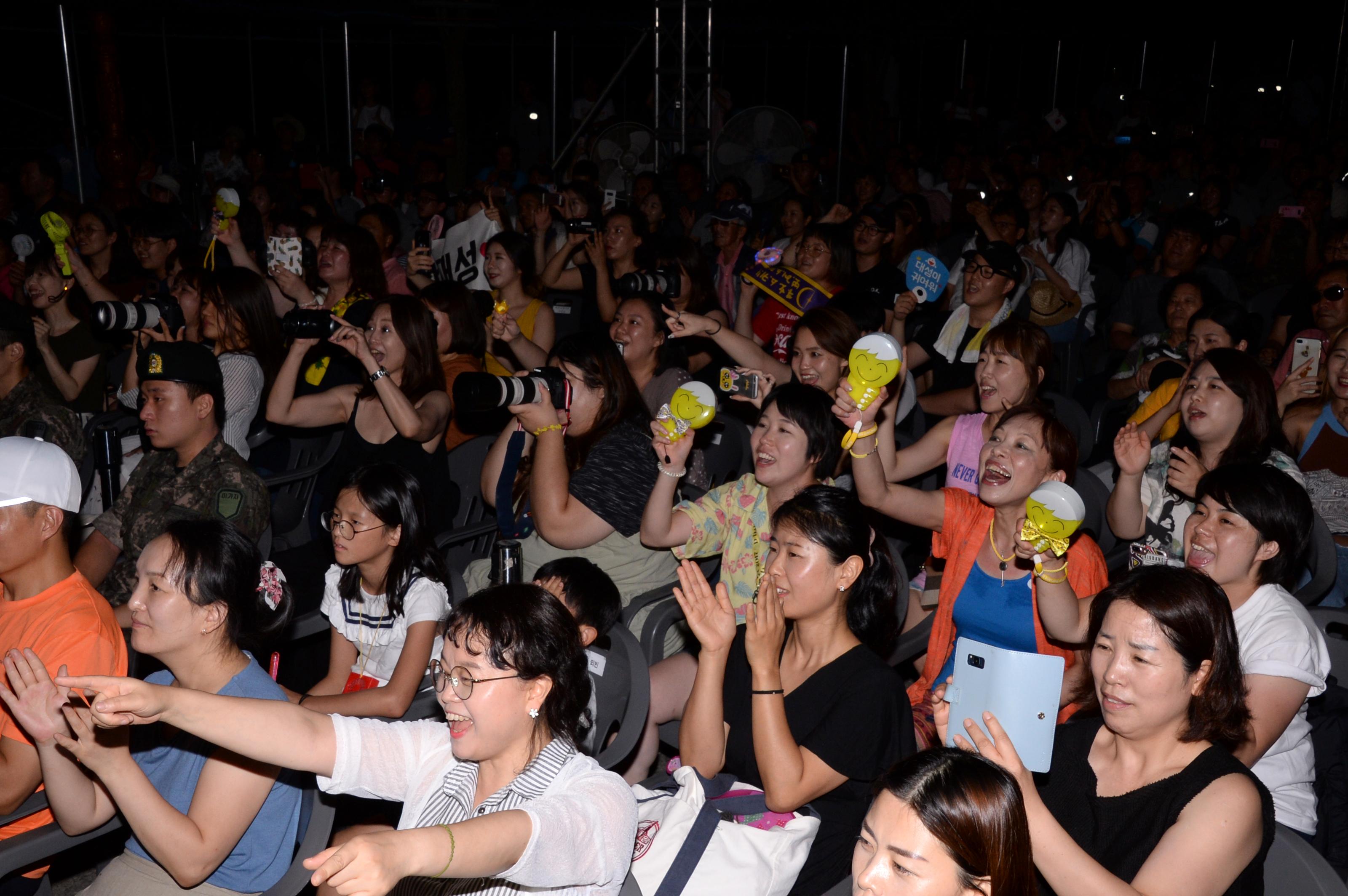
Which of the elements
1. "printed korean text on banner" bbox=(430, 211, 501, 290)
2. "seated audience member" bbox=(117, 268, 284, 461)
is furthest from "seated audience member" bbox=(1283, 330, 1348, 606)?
"printed korean text on banner" bbox=(430, 211, 501, 290)

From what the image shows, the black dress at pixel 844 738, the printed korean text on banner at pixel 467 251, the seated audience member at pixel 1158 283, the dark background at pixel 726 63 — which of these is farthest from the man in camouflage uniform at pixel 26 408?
the dark background at pixel 726 63

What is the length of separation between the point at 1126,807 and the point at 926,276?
2828mm

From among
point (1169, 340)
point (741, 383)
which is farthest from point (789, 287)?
point (1169, 340)

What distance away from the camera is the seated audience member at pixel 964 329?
4297mm

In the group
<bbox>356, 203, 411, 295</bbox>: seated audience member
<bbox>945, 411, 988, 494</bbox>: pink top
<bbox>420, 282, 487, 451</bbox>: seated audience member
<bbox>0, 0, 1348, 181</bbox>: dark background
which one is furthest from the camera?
<bbox>0, 0, 1348, 181</bbox>: dark background

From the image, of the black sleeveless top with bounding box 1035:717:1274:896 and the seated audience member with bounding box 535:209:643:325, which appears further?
the seated audience member with bounding box 535:209:643:325

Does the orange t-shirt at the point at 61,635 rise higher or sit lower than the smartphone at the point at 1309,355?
lower

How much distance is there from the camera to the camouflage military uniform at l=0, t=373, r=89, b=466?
382cm

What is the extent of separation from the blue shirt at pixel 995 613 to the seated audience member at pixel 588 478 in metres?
0.79

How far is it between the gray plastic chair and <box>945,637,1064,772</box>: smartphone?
0.39 meters

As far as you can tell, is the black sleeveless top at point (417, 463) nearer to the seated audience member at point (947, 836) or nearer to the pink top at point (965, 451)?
the pink top at point (965, 451)

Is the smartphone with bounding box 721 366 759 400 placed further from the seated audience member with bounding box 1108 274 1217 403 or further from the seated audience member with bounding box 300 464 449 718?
the seated audience member with bounding box 1108 274 1217 403

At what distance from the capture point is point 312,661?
3.34m

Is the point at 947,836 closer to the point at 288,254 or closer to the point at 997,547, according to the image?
the point at 997,547
